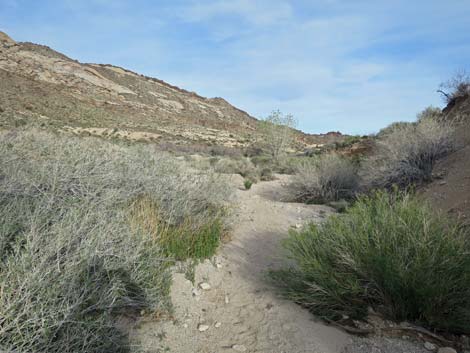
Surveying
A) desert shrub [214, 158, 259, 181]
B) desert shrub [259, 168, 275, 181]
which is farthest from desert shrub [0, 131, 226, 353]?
desert shrub [259, 168, 275, 181]

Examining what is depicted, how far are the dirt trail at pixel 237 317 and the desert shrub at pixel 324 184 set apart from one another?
15.5ft

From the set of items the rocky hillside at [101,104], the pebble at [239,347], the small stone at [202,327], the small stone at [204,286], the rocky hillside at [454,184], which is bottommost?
the small stone at [202,327]

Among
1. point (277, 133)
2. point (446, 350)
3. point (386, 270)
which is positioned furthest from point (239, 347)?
point (277, 133)

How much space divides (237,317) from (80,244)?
6.17 feet

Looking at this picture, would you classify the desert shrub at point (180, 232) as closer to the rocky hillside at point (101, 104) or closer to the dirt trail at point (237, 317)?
the dirt trail at point (237, 317)

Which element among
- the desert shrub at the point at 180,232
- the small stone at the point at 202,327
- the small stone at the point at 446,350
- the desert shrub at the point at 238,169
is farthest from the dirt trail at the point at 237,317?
the desert shrub at the point at 238,169

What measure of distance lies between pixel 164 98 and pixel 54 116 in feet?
76.7

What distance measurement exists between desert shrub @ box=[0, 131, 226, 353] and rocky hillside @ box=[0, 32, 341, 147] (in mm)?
18998

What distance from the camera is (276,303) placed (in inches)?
159

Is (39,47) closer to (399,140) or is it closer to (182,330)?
(399,140)

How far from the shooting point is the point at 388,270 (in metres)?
3.44

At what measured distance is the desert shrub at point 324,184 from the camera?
10.3 metres

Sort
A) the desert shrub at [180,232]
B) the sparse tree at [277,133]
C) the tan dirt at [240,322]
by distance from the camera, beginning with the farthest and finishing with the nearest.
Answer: the sparse tree at [277,133] < the desert shrub at [180,232] < the tan dirt at [240,322]

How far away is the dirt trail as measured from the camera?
3.31 m
